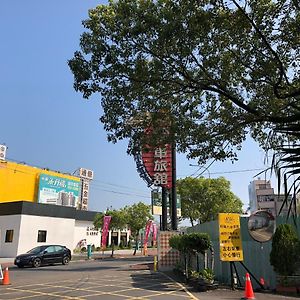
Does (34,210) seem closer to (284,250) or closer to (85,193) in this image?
(284,250)

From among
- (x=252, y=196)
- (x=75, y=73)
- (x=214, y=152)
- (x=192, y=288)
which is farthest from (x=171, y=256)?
(x=252, y=196)

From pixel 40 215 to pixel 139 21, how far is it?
31.7 metres

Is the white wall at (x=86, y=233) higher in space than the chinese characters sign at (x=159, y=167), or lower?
lower

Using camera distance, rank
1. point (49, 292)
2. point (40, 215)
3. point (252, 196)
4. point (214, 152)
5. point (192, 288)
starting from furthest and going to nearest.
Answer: point (252, 196), point (40, 215), point (192, 288), point (49, 292), point (214, 152)

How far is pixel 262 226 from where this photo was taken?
1267 centimetres

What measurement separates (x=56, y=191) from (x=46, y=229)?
1664 centimetres

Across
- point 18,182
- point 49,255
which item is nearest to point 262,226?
point 49,255

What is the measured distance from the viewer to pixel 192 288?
13719 mm

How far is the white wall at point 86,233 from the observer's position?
50125 millimetres

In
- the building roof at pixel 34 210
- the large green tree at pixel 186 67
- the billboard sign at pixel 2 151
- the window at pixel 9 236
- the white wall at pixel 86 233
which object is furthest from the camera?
the billboard sign at pixel 2 151

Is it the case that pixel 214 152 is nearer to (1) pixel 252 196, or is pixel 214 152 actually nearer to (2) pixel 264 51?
(2) pixel 264 51

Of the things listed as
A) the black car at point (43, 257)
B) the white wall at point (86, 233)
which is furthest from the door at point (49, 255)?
the white wall at point (86, 233)

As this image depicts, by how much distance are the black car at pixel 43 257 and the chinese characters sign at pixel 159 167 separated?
8985 mm

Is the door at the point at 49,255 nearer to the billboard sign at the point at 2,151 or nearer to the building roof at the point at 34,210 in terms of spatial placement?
the building roof at the point at 34,210
